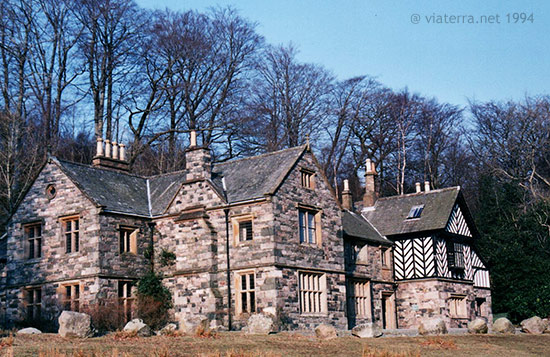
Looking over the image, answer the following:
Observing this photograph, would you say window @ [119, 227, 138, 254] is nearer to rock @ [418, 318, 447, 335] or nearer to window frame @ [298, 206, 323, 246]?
window frame @ [298, 206, 323, 246]

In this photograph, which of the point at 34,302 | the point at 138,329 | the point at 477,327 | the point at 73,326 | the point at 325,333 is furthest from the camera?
the point at 34,302

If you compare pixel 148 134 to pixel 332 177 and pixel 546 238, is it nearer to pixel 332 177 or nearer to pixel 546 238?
pixel 332 177

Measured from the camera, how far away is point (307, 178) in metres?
31.3

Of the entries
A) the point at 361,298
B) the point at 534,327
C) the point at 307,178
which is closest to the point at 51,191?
the point at 307,178

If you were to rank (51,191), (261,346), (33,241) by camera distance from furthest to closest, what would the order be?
(33,241) < (51,191) < (261,346)

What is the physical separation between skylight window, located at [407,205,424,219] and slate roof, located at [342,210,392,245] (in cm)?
197

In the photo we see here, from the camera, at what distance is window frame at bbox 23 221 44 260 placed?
3129 centimetres

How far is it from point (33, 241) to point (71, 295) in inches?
133

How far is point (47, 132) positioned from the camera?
41344 millimetres

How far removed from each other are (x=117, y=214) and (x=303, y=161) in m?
7.53

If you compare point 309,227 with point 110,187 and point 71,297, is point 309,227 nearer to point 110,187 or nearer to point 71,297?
point 110,187

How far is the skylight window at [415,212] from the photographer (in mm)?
39188

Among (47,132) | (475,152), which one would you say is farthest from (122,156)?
(475,152)

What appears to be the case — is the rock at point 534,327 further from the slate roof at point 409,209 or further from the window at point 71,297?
the window at point 71,297
